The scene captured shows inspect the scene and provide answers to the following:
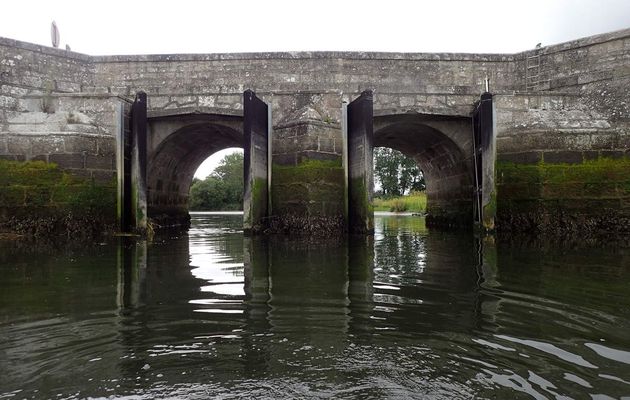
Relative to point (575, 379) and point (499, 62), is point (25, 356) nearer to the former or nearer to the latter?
point (575, 379)

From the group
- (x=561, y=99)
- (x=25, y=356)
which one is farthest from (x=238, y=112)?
(x=25, y=356)

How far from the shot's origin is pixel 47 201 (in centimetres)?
1094

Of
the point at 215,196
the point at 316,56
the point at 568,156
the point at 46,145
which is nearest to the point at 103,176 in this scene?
the point at 46,145

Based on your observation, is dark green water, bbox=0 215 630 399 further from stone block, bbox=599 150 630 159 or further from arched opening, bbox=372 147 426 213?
arched opening, bbox=372 147 426 213

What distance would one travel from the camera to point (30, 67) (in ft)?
43.0

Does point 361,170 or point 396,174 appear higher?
point 396,174

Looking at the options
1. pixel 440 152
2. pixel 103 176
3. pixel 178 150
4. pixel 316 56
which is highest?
pixel 316 56

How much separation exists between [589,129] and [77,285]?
12.2 meters

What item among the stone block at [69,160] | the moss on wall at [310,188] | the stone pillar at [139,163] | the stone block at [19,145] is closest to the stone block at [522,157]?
the moss on wall at [310,188]

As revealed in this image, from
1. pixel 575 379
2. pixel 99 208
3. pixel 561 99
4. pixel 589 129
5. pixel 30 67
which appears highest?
pixel 30 67

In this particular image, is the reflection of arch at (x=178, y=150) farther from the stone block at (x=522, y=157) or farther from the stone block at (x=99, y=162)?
the stone block at (x=522, y=157)

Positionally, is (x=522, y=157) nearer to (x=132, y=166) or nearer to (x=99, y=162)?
(x=132, y=166)

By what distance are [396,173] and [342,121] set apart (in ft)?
158

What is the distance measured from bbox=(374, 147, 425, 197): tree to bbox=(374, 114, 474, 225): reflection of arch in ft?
130
